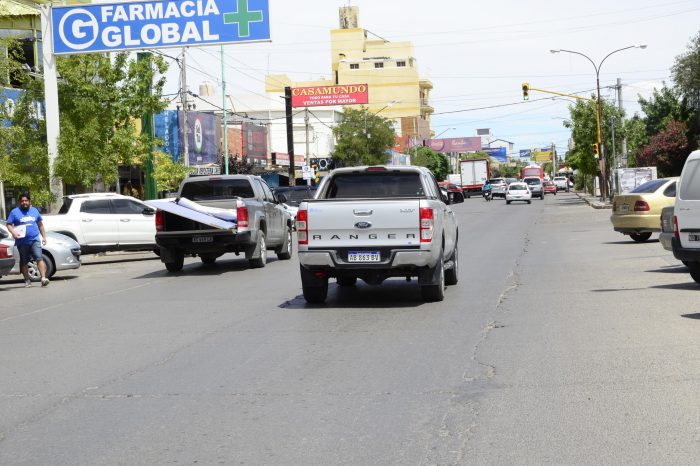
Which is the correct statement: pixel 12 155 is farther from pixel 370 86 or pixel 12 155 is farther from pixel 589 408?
pixel 370 86

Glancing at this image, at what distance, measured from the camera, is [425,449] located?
6266mm

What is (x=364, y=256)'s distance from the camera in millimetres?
13758

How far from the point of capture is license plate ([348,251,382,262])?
1374 centimetres

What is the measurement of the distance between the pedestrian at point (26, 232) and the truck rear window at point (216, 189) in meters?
3.37

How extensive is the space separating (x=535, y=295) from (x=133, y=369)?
721 cm

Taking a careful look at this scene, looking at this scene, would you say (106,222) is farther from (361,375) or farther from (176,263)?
(361,375)

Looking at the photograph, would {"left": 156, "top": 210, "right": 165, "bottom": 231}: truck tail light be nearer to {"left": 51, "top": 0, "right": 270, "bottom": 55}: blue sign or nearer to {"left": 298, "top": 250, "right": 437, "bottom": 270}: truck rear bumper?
{"left": 298, "top": 250, "right": 437, "bottom": 270}: truck rear bumper

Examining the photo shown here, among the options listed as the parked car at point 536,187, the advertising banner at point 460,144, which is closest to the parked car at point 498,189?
the parked car at point 536,187

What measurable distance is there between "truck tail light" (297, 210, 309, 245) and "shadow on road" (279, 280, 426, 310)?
3.21ft

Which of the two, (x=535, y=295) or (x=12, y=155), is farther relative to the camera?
(x=12, y=155)

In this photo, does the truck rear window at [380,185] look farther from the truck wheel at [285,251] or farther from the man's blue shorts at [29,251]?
the truck wheel at [285,251]

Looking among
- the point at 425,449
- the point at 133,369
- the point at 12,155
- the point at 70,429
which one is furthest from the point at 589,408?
the point at 12,155

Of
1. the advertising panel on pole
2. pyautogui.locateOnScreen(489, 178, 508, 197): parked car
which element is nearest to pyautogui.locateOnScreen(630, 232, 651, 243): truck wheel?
pyautogui.locateOnScreen(489, 178, 508, 197): parked car

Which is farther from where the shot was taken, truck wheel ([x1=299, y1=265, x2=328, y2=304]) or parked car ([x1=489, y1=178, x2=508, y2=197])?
parked car ([x1=489, y1=178, x2=508, y2=197])
